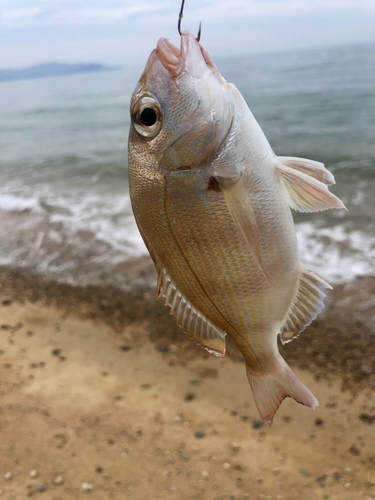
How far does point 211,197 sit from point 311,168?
468 mm

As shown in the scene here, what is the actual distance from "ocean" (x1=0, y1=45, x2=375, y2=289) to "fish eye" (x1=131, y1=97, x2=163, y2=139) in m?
0.91

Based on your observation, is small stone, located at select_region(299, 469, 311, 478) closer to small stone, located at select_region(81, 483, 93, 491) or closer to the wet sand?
the wet sand

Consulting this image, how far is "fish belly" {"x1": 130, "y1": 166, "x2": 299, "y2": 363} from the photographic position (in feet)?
5.08

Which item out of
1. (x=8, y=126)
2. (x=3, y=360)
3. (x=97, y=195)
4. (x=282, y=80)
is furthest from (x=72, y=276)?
(x=282, y=80)

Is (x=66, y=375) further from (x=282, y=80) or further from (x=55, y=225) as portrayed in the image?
(x=282, y=80)

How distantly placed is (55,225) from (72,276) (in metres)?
2.39

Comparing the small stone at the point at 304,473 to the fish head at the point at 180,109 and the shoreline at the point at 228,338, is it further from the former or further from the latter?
the fish head at the point at 180,109

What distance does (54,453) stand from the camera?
3650 mm

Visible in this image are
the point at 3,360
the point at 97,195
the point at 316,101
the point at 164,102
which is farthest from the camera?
the point at 316,101

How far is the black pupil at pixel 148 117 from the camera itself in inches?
59.7

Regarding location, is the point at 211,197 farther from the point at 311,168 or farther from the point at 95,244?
the point at 95,244

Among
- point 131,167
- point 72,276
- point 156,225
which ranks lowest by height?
point 72,276

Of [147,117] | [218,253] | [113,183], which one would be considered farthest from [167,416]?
[113,183]

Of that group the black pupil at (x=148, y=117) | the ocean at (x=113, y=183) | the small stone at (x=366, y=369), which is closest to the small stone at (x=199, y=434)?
the small stone at (x=366, y=369)
